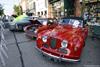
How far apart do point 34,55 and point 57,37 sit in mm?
1770

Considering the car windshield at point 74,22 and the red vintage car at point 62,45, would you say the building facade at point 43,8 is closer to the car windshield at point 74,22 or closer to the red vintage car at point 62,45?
the car windshield at point 74,22

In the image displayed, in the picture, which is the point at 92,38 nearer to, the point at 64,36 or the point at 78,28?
the point at 78,28

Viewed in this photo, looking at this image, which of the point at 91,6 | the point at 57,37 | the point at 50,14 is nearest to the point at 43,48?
the point at 57,37

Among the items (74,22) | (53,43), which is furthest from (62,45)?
(74,22)

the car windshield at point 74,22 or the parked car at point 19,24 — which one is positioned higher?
the car windshield at point 74,22

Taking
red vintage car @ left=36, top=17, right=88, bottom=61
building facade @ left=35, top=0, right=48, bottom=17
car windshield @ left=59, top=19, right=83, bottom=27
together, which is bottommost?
red vintage car @ left=36, top=17, right=88, bottom=61

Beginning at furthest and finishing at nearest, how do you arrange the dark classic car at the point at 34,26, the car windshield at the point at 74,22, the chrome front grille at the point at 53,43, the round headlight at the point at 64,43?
the dark classic car at the point at 34,26 → the car windshield at the point at 74,22 → the chrome front grille at the point at 53,43 → the round headlight at the point at 64,43

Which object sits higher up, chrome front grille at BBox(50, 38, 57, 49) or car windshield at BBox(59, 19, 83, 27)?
car windshield at BBox(59, 19, 83, 27)

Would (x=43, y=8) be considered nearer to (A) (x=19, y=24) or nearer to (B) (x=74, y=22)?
(A) (x=19, y=24)

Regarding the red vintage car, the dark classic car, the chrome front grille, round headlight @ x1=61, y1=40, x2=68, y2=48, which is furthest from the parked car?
round headlight @ x1=61, y1=40, x2=68, y2=48

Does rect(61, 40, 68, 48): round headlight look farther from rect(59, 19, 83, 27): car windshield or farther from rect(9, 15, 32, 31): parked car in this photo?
rect(9, 15, 32, 31): parked car

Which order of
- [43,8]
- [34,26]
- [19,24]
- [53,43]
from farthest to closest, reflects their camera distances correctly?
[43,8] < [19,24] < [34,26] < [53,43]

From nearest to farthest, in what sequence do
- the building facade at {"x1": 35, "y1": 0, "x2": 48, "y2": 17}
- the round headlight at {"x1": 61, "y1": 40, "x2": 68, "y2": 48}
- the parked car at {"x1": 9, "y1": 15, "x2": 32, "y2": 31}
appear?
1. the round headlight at {"x1": 61, "y1": 40, "x2": 68, "y2": 48}
2. the parked car at {"x1": 9, "y1": 15, "x2": 32, "y2": 31}
3. the building facade at {"x1": 35, "y1": 0, "x2": 48, "y2": 17}

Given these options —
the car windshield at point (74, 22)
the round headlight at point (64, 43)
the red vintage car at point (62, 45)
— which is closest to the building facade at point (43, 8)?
the car windshield at point (74, 22)
